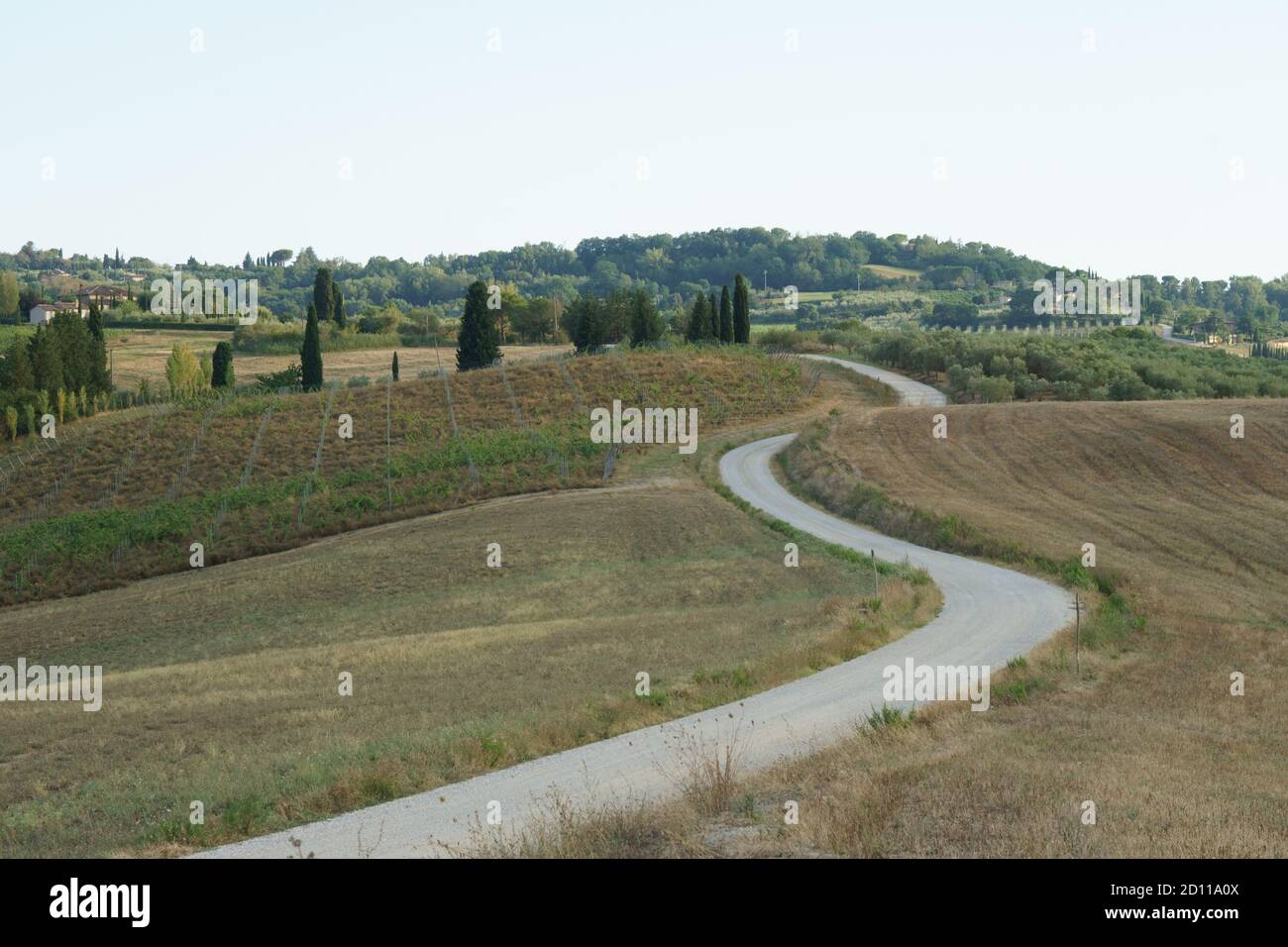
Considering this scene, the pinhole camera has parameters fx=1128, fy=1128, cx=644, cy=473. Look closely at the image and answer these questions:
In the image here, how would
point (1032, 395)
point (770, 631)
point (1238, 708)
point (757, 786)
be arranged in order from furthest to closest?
point (1032, 395), point (770, 631), point (1238, 708), point (757, 786)

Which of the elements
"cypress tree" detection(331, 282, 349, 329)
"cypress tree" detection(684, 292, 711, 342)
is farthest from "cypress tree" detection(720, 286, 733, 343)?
"cypress tree" detection(331, 282, 349, 329)

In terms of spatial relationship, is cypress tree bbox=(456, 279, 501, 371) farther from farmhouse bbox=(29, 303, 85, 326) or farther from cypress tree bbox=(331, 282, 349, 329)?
farmhouse bbox=(29, 303, 85, 326)

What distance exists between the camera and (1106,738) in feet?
49.9

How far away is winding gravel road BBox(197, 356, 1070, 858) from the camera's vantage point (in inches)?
485

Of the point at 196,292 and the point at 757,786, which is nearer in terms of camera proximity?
the point at 757,786

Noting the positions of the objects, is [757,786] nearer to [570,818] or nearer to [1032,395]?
[570,818]

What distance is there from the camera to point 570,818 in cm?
1162

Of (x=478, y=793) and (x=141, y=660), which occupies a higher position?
(x=478, y=793)

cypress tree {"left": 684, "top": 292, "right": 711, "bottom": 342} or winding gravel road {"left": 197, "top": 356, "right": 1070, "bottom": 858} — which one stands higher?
cypress tree {"left": 684, "top": 292, "right": 711, "bottom": 342}

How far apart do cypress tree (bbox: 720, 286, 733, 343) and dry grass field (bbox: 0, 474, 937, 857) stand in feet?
186

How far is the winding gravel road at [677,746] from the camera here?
12.3 m

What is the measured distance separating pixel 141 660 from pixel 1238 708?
2524 centimetres

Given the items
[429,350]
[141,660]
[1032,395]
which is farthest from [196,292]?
[141,660]

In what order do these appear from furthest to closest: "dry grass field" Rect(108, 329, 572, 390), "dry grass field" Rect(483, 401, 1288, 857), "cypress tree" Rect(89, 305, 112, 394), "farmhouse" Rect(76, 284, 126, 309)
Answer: "farmhouse" Rect(76, 284, 126, 309), "dry grass field" Rect(108, 329, 572, 390), "cypress tree" Rect(89, 305, 112, 394), "dry grass field" Rect(483, 401, 1288, 857)
